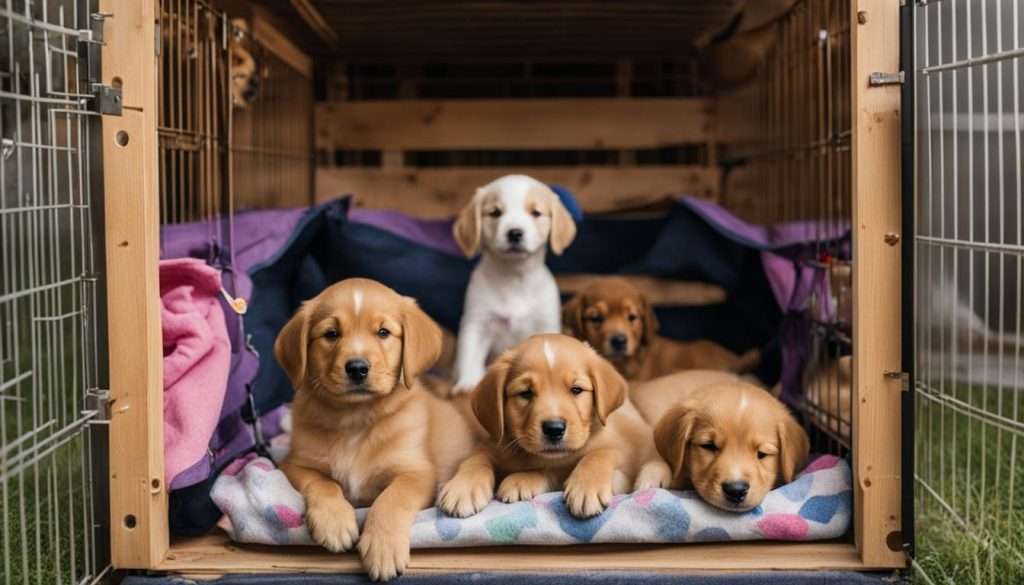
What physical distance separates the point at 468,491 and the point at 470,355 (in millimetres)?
1255

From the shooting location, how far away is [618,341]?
13.8 feet

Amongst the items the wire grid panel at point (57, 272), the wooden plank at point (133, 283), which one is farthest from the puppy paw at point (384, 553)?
the wire grid panel at point (57, 272)

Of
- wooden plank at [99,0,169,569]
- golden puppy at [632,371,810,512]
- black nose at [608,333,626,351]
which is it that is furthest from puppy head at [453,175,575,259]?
wooden plank at [99,0,169,569]

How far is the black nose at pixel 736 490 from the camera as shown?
2.76 m

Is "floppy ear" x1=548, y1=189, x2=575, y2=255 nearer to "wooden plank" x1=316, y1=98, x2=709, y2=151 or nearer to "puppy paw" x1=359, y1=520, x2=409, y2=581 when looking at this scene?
"wooden plank" x1=316, y1=98, x2=709, y2=151

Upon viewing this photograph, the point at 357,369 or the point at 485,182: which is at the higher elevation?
the point at 485,182

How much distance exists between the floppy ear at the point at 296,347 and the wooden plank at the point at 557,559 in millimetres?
478

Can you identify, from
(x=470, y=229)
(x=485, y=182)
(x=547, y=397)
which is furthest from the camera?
(x=485, y=182)

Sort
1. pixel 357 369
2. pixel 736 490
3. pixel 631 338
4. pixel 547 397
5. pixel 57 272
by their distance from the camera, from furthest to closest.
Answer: pixel 631 338 < pixel 547 397 < pixel 357 369 < pixel 736 490 < pixel 57 272

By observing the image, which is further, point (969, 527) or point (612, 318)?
point (612, 318)

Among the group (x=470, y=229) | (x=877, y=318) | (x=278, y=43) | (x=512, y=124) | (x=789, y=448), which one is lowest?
(x=789, y=448)

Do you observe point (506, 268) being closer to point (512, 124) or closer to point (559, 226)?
point (559, 226)

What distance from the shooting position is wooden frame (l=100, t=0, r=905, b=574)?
104 inches

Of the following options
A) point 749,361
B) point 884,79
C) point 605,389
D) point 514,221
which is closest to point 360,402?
point 605,389
